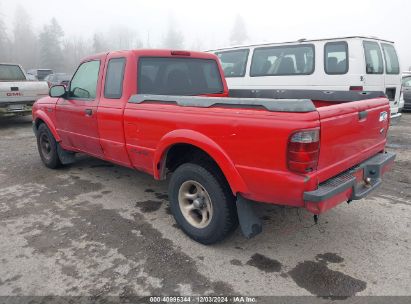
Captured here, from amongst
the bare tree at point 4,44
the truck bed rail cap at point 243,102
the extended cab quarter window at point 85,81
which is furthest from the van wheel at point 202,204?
the bare tree at point 4,44

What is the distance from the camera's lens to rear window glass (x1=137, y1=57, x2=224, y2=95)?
13.1 ft

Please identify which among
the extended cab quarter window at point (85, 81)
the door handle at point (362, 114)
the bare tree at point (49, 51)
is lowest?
the door handle at point (362, 114)

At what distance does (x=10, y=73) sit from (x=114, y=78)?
8523 millimetres

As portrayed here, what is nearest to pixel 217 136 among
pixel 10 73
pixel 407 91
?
pixel 10 73

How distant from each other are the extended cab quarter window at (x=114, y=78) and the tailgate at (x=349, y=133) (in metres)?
2.33

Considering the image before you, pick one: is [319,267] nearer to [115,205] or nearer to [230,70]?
[115,205]

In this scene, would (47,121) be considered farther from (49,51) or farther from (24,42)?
(24,42)

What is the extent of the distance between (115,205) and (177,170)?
51.1 inches

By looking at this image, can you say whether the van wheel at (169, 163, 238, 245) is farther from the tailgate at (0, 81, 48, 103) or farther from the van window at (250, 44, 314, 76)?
the tailgate at (0, 81, 48, 103)

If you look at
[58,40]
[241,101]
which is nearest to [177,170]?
[241,101]

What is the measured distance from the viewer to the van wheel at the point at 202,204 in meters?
3.01

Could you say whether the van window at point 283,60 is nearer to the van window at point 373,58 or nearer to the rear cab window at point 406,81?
the van window at point 373,58

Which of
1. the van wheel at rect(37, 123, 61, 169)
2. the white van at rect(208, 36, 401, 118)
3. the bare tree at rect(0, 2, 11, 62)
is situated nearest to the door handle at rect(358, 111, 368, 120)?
the white van at rect(208, 36, 401, 118)

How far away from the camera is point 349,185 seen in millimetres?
2785
